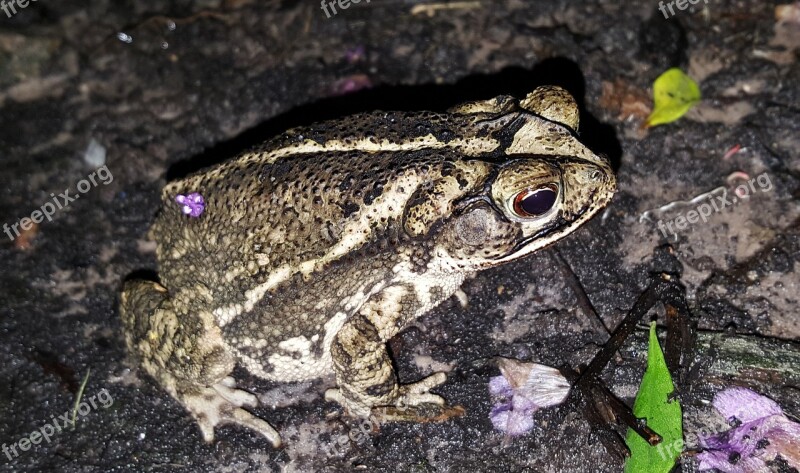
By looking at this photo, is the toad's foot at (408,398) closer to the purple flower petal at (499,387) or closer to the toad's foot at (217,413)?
the purple flower petal at (499,387)

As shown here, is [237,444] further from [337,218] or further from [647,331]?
[647,331]

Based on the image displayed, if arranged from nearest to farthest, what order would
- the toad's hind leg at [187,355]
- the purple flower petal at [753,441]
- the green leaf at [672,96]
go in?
the purple flower petal at [753,441] < the toad's hind leg at [187,355] < the green leaf at [672,96]

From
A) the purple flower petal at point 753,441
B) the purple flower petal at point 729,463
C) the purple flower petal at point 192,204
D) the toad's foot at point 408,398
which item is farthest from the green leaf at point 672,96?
the purple flower petal at point 192,204

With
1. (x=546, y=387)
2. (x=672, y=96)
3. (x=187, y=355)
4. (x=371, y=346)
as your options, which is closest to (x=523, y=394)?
(x=546, y=387)

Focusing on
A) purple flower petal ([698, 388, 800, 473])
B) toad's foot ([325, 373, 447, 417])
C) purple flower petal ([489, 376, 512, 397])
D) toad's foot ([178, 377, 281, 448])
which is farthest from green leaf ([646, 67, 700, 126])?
toad's foot ([178, 377, 281, 448])

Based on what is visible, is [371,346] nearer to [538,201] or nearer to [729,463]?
[538,201]

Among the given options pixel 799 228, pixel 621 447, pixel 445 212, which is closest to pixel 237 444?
pixel 445 212

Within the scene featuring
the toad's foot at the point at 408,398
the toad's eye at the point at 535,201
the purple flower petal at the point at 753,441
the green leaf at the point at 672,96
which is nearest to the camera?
the toad's eye at the point at 535,201
